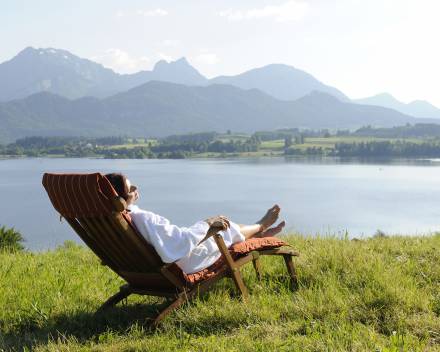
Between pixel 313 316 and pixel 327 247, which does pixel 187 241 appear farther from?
pixel 327 247

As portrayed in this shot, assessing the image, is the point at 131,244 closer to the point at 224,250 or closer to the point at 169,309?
the point at 169,309

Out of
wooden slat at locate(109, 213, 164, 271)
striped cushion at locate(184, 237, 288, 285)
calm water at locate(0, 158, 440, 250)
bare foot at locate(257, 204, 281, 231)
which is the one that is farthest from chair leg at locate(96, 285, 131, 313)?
calm water at locate(0, 158, 440, 250)

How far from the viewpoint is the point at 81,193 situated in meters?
3.68

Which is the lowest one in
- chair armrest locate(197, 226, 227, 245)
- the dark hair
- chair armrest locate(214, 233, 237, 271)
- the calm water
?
the calm water

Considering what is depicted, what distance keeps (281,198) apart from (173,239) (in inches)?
Answer: 2123

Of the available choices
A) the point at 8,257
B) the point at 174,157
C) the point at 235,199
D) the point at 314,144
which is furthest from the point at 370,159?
the point at 8,257

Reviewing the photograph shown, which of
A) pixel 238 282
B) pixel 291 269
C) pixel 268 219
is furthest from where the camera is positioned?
pixel 268 219

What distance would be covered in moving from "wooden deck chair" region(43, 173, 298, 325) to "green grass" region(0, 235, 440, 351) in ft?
0.61

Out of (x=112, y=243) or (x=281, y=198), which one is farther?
(x=281, y=198)

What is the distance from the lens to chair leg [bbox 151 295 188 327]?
12.3 feet

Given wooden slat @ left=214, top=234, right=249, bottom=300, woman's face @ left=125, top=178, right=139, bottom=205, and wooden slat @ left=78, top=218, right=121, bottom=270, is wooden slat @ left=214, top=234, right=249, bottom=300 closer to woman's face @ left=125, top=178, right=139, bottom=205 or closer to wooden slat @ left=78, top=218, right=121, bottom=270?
woman's face @ left=125, top=178, right=139, bottom=205

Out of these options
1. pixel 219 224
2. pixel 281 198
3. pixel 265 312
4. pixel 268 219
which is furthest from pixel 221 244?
pixel 281 198

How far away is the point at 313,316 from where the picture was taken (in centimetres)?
383

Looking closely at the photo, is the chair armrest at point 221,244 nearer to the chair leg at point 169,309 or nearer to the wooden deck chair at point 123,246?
the wooden deck chair at point 123,246
